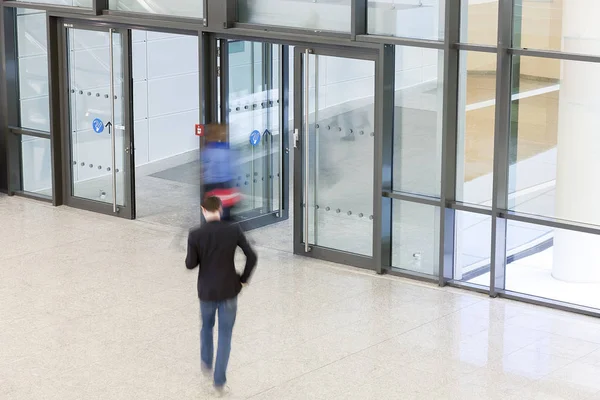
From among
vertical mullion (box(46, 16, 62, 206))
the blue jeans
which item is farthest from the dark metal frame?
the blue jeans

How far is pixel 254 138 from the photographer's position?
11648mm

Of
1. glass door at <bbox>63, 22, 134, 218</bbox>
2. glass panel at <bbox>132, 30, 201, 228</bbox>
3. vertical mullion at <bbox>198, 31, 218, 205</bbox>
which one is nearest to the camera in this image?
vertical mullion at <bbox>198, 31, 218, 205</bbox>

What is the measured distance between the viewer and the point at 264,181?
11945mm

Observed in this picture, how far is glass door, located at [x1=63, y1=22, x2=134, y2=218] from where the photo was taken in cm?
1179

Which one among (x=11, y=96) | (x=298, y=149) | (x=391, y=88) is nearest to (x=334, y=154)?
(x=298, y=149)

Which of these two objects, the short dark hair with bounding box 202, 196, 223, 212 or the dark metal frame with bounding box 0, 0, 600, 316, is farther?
the dark metal frame with bounding box 0, 0, 600, 316

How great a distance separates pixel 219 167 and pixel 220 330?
4806mm

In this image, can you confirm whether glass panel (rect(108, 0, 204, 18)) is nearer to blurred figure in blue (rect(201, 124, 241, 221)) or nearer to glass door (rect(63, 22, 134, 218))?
glass door (rect(63, 22, 134, 218))

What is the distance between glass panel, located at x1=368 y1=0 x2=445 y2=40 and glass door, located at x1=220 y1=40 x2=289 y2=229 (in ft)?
6.33

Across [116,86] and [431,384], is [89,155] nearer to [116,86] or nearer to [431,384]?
[116,86]

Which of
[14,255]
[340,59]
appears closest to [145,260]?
[14,255]

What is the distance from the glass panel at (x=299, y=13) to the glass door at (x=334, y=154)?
0.25 meters

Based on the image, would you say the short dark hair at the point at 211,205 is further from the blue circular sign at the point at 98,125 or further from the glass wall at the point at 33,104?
the glass wall at the point at 33,104

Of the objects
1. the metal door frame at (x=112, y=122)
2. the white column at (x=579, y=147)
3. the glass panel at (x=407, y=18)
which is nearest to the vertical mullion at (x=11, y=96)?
the metal door frame at (x=112, y=122)
